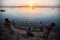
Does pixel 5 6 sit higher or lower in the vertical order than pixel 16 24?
higher

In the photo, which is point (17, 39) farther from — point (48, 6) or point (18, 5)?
point (48, 6)

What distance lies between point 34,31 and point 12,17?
270mm

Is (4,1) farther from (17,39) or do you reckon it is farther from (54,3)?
(54,3)

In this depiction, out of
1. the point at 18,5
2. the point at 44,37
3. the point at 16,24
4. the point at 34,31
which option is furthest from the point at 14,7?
the point at 44,37

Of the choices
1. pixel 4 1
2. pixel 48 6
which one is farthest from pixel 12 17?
pixel 48 6

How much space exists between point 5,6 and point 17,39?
0.37 metres

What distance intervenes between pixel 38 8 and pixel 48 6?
0.11 meters

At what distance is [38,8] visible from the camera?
4.99ft

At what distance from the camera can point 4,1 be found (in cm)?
153

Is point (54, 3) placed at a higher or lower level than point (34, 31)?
higher

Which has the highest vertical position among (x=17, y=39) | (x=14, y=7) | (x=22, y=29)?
(x=14, y=7)

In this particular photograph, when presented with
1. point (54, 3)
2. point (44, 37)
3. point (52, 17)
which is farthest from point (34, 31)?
point (54, 3)

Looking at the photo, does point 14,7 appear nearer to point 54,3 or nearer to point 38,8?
point 38,8

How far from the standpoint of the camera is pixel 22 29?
4.98 ft
